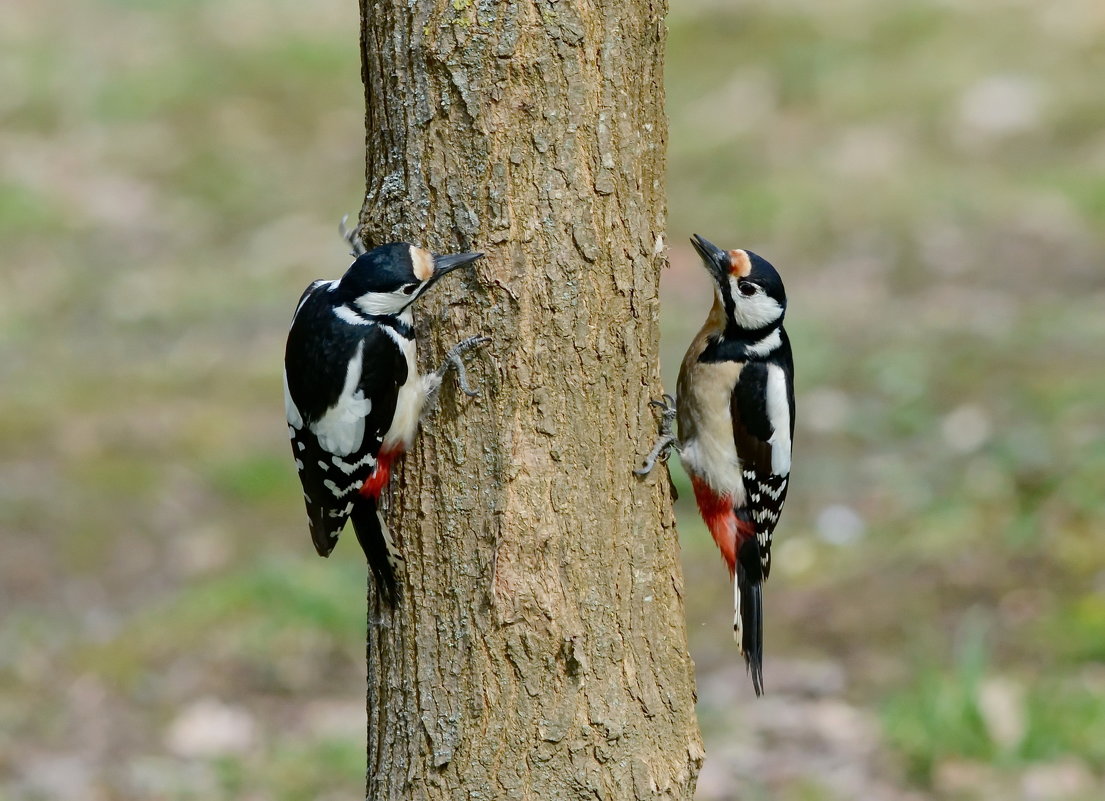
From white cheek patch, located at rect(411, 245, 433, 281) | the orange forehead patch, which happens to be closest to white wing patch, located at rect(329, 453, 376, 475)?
white cheek patch, located at rect(411, 245, 433, 281)

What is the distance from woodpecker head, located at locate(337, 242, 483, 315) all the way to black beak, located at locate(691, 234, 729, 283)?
3.48 ft

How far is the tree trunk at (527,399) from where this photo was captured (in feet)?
8.38

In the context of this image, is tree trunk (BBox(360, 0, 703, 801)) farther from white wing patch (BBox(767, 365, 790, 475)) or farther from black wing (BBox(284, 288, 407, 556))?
white wing patch (BBox(767, 365, 790, 475))

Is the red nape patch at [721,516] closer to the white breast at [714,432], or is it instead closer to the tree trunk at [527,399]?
the white breast at [714,432]

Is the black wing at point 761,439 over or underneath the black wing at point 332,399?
over

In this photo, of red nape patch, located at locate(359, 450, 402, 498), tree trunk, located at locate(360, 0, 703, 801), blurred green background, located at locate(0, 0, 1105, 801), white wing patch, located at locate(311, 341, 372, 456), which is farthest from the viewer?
blurred green background, located at locate(0, 0, 1105, 801)

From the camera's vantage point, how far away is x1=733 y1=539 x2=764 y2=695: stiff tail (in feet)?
11.9

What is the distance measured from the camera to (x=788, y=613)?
519 cm

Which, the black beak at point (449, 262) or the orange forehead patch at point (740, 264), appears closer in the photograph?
the black beak at point (449, 262)

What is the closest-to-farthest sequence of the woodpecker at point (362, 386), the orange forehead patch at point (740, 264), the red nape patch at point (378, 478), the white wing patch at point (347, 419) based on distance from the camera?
the woodpecker at point (362, 386) → the red nape patch at point (378, 478) → the white wing patch at point (347, 419) → the orange forehead patch at point (740, 264)

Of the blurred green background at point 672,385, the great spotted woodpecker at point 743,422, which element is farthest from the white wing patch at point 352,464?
the blurred green background at point 672,385

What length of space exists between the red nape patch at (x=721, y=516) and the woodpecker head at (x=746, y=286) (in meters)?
0.45

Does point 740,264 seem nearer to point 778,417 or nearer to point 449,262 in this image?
point 778,417

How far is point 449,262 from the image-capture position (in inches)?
102
